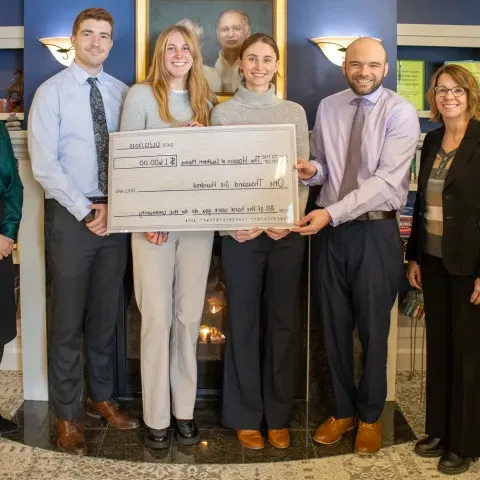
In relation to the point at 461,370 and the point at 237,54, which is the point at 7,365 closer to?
the point at 237,54

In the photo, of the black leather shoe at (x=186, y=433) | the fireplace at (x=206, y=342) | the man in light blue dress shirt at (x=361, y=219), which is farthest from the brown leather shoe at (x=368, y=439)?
the black leather shoe at (x=186, y=433)

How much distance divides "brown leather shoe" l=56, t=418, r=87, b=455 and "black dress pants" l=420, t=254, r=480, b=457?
1405 millimetres

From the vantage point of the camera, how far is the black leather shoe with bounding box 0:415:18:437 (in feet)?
9.28

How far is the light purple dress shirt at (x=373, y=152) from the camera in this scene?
2465 millimetres

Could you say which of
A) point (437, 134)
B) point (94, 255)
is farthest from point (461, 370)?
point (94, 255)

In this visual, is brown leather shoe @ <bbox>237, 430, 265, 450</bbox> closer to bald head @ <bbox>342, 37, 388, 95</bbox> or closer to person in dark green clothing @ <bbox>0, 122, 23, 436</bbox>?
person in dark green clothing @ <bbox>0, 122, 23, 436</bbox>

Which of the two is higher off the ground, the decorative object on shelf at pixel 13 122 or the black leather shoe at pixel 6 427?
the decorative object on shelf at pixel 13 122

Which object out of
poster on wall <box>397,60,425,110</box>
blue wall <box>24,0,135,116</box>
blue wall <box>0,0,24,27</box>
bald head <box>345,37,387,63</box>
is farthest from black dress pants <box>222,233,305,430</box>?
blue wall <box>0,0,24,27</box>

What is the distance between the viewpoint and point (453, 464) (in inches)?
97.8

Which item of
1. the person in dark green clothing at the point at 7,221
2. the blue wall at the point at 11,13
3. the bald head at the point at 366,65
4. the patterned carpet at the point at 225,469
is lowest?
the patterned carpet at the point at 225,469

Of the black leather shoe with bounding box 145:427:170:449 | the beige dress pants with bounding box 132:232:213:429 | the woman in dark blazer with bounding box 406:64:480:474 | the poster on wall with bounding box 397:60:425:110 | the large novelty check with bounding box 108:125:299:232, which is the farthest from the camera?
the poster on wall with bounding box 397:60:425:110

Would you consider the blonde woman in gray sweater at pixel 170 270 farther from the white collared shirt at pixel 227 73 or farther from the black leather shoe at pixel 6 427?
the black leather shoe at pixel 6 427

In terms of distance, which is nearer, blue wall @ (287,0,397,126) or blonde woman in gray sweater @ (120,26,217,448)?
blonde woman in gray sweater @ (120,26,217,448)

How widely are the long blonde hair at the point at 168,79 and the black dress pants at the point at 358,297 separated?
0.71m
